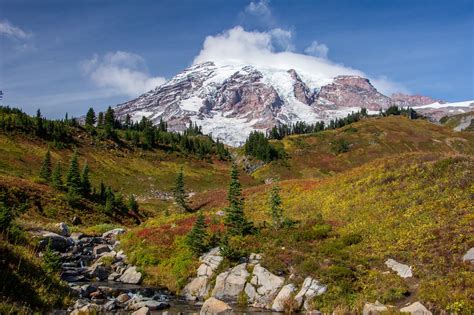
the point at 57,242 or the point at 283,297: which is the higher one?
the point at 57,242

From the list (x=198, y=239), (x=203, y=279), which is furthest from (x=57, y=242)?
(x=203, y=279)

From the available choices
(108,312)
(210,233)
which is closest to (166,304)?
(108,312)

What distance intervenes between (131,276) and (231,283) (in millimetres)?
8187

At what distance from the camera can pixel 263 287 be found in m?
23.5

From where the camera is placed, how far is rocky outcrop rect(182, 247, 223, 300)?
2483 centimetres

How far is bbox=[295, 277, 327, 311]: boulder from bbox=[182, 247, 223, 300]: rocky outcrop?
6.18 metres

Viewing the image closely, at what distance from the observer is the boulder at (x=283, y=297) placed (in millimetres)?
21531

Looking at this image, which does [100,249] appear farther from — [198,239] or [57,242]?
[198,239]

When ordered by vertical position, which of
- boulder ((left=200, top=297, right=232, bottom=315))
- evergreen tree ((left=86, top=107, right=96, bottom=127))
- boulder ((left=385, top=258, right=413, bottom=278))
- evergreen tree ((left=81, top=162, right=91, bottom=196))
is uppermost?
evergreen tree ((left=86, top=107, right=96, bottom=127))

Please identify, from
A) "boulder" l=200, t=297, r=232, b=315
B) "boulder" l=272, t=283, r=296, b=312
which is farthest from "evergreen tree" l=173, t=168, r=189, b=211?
"boulder" l=200, t=297, r=232, b=315

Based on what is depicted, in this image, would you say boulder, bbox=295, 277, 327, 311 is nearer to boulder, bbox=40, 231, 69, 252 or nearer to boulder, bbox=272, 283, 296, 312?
boulder, bbox=272, 283, 296, 312

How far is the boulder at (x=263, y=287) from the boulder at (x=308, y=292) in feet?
5.47

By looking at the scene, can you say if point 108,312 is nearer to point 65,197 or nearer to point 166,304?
point 166,304

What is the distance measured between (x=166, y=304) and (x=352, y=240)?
1350cm
